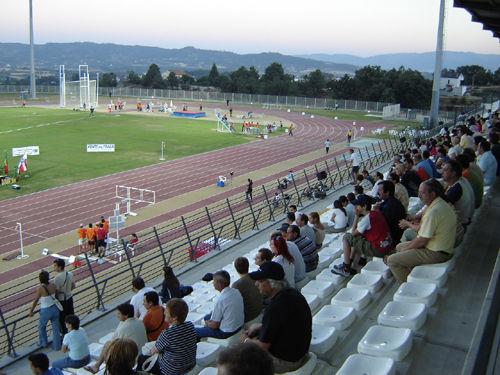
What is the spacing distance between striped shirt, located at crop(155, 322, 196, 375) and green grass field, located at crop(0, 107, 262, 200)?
2437 centimetres

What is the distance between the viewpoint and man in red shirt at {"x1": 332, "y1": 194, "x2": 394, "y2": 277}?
6.96 meters

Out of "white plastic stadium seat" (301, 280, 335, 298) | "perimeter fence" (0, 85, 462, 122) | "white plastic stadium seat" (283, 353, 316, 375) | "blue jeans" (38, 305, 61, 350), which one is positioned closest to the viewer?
"white plastic stadium seat" (283, 353, 316, 375)

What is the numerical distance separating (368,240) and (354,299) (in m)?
1.68

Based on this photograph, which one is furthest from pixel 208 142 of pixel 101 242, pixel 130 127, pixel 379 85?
pixel 379 85

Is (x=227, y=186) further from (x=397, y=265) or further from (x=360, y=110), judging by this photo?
(x=360, y=110)

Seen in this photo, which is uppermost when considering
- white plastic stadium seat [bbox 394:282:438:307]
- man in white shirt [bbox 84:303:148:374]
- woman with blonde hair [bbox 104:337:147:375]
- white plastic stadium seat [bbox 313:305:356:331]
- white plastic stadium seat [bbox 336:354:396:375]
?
woman with blonde hair [bbox 104:337:147:375]

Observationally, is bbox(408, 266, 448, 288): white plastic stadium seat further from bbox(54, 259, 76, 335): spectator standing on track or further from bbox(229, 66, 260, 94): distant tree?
bbox(229, 66, 260, 94): distant tree

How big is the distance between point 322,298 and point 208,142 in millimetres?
39995

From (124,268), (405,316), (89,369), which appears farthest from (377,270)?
(124,268)

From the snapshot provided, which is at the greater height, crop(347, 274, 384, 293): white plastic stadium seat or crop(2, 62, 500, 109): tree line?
crop(2, 62, 500, 109): tree line

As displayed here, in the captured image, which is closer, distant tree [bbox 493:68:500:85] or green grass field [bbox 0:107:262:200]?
green grass field [bbox 0:107:262:200]

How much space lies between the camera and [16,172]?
3067 cm

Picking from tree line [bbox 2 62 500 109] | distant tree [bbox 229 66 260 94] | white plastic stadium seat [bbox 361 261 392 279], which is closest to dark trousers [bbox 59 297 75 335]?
white plastic stadium seat [bbox 361 261 392 279]

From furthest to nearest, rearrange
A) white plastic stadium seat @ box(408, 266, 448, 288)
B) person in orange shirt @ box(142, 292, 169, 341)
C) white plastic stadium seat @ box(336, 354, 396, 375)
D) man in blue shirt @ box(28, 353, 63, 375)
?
person in orange shirt @ box(142, 292, 169, 341) → white plastic stadium seat @ box(408, 266, 448, 288) → man in blue shirt @ box(28, 353, 63, 375) → white plastic stadium seat @ box(336, 354, 396, 375)
